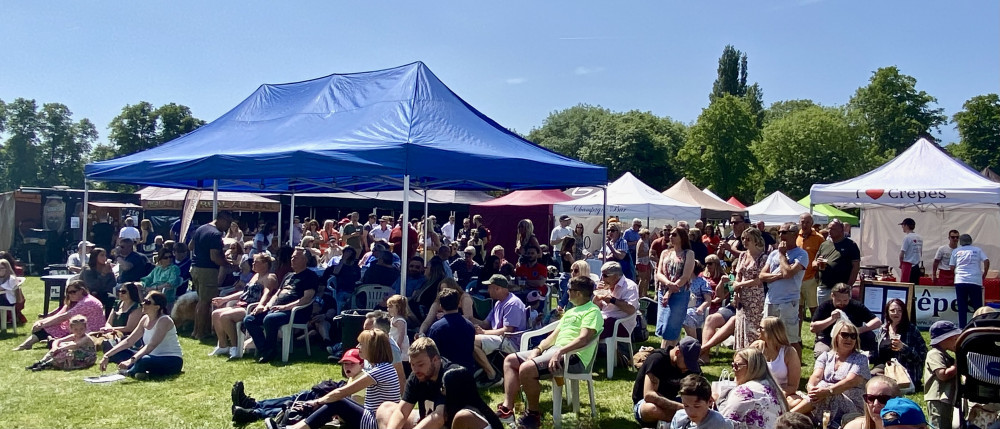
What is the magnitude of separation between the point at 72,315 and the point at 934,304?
1023cm

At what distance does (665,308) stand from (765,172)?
38366 mm

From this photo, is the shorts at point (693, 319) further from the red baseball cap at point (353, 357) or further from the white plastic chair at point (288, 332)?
the white plastic chair at point (288, 332)

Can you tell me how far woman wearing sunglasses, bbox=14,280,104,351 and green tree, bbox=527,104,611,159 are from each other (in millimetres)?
53648

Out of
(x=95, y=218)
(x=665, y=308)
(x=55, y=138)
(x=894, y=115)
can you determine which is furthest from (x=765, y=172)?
(x=55, y=138)

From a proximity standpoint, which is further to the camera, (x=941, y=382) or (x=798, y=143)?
(x=798, y=143)

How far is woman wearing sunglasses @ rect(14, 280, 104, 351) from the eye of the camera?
7211 mm

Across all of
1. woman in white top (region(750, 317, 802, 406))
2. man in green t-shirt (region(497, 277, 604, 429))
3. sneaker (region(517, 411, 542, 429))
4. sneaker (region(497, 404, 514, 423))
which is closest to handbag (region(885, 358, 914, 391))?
woman in white top (region(750, 317, 802, 406))

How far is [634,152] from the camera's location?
45.3m

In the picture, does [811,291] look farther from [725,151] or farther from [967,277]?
[725,151]

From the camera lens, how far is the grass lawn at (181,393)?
493 cm

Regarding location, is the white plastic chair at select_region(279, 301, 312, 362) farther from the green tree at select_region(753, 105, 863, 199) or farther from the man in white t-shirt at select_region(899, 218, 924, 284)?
the green tree at select_region(753, 105, 863, 199)

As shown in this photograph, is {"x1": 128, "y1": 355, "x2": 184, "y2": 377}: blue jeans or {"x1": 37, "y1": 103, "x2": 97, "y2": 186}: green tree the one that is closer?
{"x1": 128, "y1": 355, "x2": 184, "y2": 377}: blue jeans

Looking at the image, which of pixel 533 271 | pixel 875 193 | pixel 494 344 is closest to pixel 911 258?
pixel 875 193

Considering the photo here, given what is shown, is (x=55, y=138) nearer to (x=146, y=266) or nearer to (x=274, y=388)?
(x=146, y=266)
